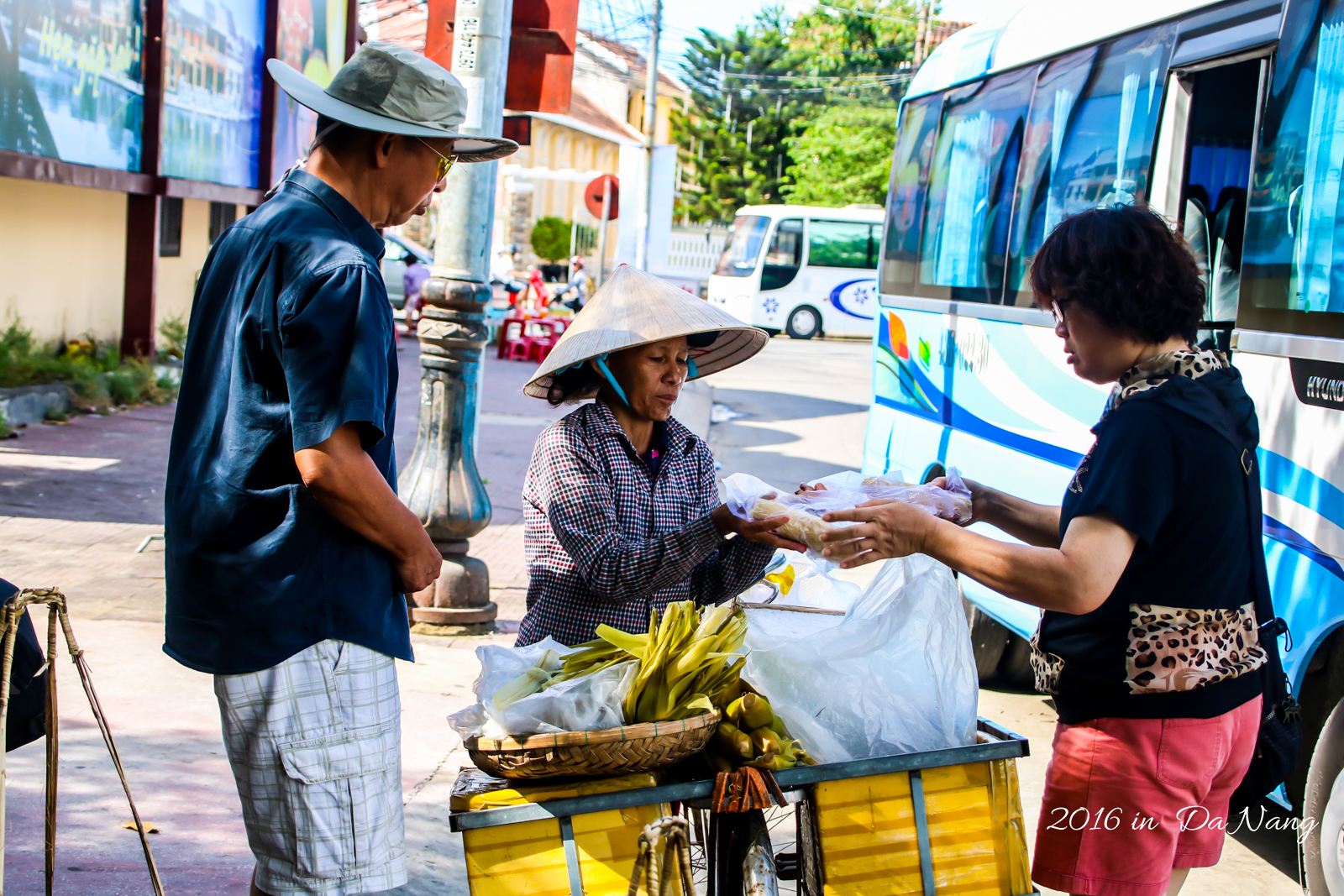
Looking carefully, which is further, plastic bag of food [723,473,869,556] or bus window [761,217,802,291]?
bus window [761,217,802,291]

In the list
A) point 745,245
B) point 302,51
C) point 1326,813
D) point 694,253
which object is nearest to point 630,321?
point 1326,813

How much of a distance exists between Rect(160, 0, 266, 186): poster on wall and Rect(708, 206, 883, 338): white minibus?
13.7m

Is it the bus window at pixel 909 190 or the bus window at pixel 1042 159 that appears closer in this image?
the bus window at pixel 1042 159

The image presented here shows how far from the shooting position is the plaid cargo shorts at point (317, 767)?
2266 mm

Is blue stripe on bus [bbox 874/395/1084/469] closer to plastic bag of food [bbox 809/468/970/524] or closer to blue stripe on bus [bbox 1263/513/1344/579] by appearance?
blue stripe on bus [bbox 1263/513/1344/579]

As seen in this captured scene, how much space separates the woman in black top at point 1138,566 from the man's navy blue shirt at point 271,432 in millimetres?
1033

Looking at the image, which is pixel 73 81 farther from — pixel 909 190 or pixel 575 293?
pixel 575 293

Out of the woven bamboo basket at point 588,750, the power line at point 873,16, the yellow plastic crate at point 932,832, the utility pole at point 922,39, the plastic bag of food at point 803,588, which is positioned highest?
the power line at point 873,16

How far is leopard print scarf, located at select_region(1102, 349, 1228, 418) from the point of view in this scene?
234 cm

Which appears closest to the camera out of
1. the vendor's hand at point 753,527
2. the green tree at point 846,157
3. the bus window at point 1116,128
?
the vendor's hand at point 753,527

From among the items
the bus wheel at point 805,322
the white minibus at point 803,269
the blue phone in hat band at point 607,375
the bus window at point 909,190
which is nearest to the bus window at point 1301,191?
the blue phone in hat band at point 607,375

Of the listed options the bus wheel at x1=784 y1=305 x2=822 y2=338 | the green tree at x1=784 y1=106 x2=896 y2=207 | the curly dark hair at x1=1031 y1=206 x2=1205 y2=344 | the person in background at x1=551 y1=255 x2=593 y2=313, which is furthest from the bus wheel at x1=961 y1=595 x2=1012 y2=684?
the green tree at x1=784 y1=106 x2=896 y2=207

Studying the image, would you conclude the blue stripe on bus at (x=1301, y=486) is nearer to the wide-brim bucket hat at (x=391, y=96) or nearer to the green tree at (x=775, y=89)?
the wide-brim bucket hat at (x=391, y=96)

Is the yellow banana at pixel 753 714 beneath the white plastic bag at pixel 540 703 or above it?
beneath
